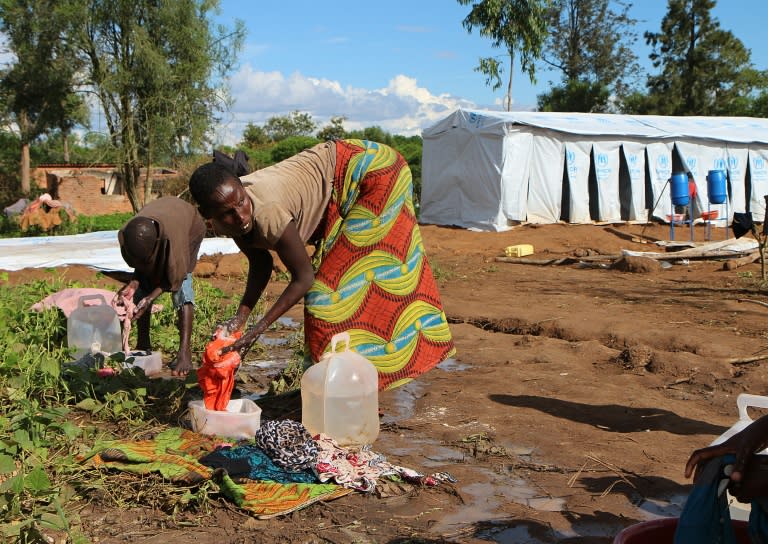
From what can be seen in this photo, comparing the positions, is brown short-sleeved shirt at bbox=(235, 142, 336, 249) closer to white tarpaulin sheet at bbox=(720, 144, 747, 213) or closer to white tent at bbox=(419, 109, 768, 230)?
white tent at bbox=(419, 109, 768, 230)

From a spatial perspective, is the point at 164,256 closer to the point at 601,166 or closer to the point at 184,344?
the point at 184,344

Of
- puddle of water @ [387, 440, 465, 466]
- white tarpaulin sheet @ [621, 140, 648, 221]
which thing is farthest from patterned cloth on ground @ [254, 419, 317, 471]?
white tarpaulin sheet @ [621, 140, 648, 221]

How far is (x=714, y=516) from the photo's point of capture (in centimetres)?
169

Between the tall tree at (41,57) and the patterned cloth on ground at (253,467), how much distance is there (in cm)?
1620

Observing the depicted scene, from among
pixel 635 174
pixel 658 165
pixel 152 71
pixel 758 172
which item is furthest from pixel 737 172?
pixel 152 71

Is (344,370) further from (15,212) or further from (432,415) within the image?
(15,212)

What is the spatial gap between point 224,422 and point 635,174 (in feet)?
48.5

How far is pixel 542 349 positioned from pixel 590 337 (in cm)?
66

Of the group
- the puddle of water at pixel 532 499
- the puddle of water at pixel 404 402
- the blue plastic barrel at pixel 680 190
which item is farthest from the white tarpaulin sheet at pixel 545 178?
the puddle of water at pixel 532 499

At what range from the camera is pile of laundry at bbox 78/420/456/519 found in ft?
9.31

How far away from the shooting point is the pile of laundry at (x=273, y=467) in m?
2.84

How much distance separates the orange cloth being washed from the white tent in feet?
40.8

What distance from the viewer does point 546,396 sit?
427 centimetres

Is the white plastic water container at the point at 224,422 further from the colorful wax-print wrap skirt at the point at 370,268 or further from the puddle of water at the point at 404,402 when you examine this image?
the puddle of water at the point at 404,402
